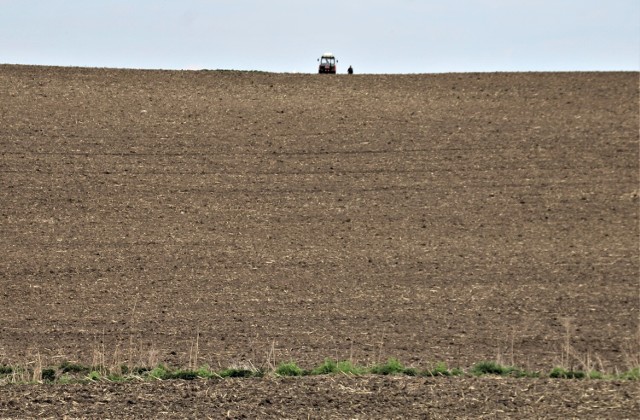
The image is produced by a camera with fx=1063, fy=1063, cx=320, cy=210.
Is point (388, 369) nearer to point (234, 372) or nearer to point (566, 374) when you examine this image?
point (234, 372)

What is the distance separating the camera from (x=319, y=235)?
65.9 ft

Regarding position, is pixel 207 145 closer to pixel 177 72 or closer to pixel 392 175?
pixel 392 175

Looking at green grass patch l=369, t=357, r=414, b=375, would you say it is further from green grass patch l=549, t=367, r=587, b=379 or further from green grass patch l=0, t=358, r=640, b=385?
green grass patch l=549, t=367, r=587, b=379

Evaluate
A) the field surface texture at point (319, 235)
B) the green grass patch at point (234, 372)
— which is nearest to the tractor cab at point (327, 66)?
the field surface texture at point (319, 235)

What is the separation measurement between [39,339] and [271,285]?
4262mm

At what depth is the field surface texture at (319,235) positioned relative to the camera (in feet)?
33.0

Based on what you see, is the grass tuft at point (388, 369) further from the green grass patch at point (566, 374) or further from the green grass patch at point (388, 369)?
the green grass patch at point (566, 374)

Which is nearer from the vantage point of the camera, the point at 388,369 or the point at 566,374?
the point at 566,374

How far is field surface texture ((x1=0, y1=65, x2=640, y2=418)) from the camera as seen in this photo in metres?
10.1

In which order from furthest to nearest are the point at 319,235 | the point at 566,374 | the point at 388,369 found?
the point at 319,235
the point at 388,369
the point at 566,374

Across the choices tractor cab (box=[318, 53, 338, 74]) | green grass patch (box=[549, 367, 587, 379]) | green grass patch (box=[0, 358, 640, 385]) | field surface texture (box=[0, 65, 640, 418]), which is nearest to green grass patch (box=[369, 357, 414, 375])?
green grass patch (box=[0, 358, 640, 385])

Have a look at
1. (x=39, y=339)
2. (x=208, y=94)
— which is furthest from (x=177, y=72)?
(x=39, y=339)

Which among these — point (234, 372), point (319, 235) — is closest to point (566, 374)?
point (234, 372)

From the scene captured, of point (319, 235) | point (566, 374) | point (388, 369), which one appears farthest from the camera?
point (319, 235)
